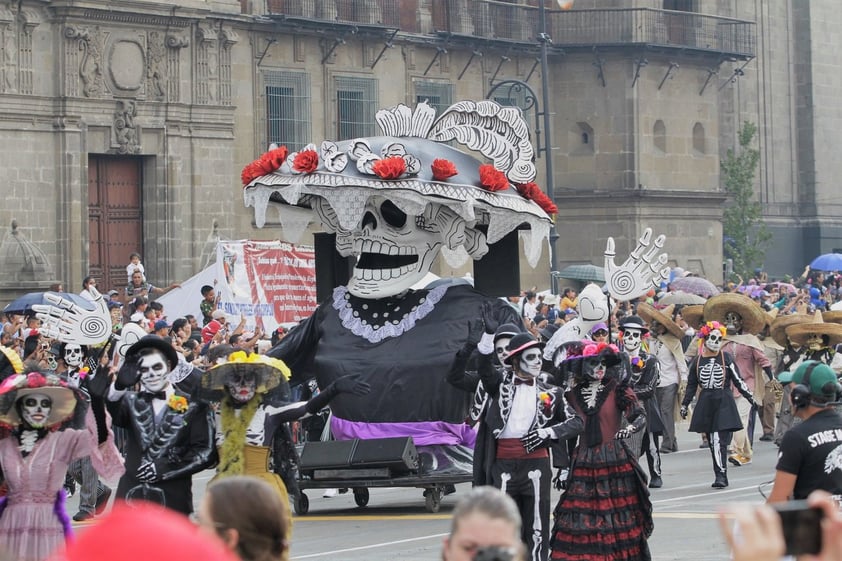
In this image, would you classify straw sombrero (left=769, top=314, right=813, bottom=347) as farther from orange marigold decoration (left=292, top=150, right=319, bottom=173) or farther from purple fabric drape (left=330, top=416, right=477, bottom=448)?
orange marigold decoration (left=292, top=150, right=319, bottom=173)

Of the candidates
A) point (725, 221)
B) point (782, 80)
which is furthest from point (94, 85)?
point (782, 80)

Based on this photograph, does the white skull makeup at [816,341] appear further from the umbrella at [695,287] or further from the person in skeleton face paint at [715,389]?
the umbrella at [695,287]

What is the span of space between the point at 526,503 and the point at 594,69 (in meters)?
31.3

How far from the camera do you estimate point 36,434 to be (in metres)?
9.41

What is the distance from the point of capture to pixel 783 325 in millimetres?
21094

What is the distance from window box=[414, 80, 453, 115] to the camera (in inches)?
1518

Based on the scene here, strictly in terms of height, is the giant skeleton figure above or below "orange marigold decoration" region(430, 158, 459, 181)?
below

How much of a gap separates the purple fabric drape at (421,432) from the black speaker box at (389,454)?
0.18 metres

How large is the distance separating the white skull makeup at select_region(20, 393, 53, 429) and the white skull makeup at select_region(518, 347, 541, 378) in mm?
3260

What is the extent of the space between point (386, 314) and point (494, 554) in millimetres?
10461

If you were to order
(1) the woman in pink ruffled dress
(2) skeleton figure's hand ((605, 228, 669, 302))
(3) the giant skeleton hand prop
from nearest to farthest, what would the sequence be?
(1) the woman in pink ruffled dress → (3) the giant skeleton hand prop → (2) skeleton figure's hand ((605, 228, 669, 302))

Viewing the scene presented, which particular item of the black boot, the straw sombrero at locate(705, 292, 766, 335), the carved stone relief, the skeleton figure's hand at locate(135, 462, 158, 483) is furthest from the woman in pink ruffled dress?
the carved stone relief

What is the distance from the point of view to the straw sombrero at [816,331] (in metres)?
18.8

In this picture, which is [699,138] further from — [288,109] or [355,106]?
[288,109]
